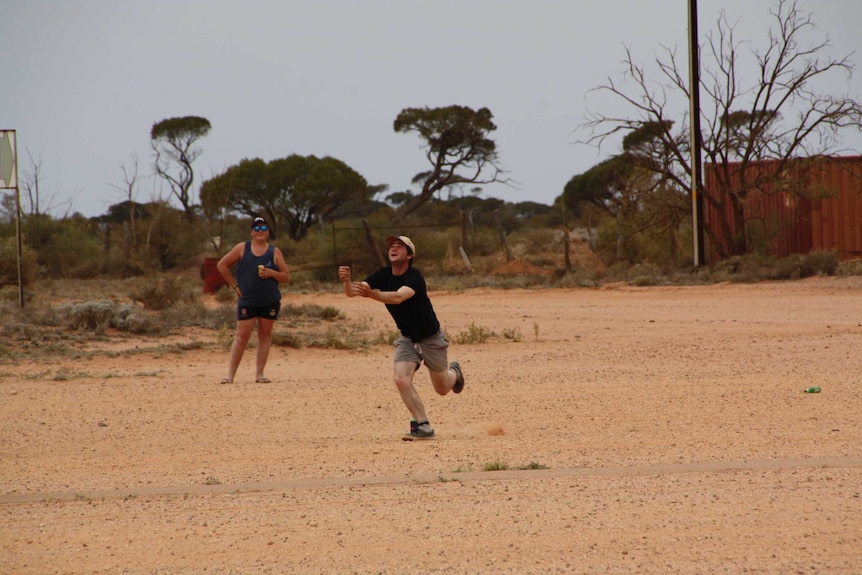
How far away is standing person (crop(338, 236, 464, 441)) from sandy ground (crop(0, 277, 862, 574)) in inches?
13.8

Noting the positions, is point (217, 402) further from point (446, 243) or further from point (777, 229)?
point (446, 243)

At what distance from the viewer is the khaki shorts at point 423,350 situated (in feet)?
26.8

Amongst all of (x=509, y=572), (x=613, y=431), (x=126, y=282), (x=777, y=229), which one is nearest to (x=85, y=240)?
(x=126, y=282)

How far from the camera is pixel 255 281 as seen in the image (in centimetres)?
1125

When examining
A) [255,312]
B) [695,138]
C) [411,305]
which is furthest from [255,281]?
[695,138]

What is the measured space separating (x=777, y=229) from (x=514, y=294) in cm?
814

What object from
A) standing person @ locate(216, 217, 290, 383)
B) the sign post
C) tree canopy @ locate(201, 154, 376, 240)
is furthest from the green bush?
tree canopy @ locate(201, 154, 376, 240)

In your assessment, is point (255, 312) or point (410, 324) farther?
point (255, 312)

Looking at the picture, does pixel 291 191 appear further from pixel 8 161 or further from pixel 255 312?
pixel 255 312

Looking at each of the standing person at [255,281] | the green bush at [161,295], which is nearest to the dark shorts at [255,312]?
the standing person at [255,281]

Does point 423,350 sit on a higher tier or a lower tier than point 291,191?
lower

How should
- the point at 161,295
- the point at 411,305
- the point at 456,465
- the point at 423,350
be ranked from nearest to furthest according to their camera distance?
the point at 456,465
the point at 411,305
the point at 423,350
the point at 161,295

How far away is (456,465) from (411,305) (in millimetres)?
1432

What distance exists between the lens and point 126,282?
117ft
